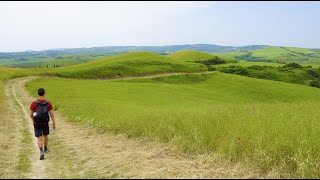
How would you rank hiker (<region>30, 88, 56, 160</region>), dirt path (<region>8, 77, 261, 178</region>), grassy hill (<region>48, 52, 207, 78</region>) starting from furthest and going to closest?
grassy hill (<region>48, 52, 207, 78</region>) → hiker (<region>30, 88, 56, 160</region>) → dirt path (<region>8, 77, 261, 178</region>)

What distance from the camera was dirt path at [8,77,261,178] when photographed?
408 inches

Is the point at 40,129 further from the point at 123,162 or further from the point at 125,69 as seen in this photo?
the point at 125,69

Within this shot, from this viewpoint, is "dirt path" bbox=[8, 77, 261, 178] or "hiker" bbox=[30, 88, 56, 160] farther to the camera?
"hiker" bbox=[30, 88, 56, 160]

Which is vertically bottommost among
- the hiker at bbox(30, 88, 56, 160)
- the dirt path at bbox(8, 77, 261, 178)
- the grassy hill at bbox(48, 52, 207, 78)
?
the grassy hill at bbox(48, 52, 207, 78)

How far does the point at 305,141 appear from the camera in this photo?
10773 mm

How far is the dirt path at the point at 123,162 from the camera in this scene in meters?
10.4

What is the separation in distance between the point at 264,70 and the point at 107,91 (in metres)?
77.7

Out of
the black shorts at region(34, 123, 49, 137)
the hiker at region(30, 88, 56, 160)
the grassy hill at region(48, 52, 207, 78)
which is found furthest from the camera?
the grassy hill at region(48, 52, 207, 78)

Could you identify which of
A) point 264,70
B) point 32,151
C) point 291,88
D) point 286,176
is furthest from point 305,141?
point 264,70

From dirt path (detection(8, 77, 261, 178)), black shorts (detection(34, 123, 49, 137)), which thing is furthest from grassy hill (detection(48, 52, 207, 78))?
black shorts (detection(34, 123, 49, 137))

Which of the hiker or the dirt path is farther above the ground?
the hiker

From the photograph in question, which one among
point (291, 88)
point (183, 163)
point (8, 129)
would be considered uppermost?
point (183, 163)

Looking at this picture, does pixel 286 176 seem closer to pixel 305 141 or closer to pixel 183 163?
pixel 305 141

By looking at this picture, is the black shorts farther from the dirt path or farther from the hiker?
the dirt path
